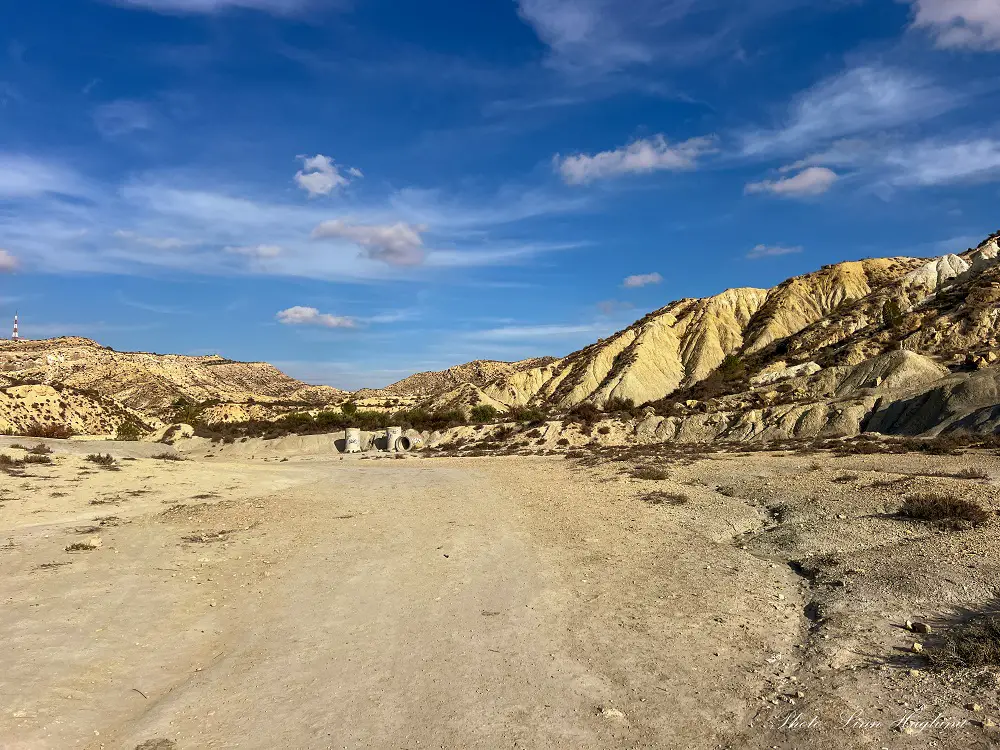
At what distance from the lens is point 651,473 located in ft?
77.2

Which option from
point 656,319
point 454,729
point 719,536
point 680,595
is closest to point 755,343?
point 656,319

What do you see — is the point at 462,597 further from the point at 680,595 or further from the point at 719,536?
the point at 719,536

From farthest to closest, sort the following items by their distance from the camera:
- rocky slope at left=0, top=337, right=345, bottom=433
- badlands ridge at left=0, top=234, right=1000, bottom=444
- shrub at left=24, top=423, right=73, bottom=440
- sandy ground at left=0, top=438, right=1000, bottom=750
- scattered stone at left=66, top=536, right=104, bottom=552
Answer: rocky slope at left=0, top=337, right=345, bottom=433
shrub at left=24, top=423, right=73, bottom=440
badlands ridge at left=0, top=234, right=1000, bottom=444
scattered stone at left=66, top=536, right=104, bottom=552
sandy ground at left=0, top=438, right=1000, bottom=750

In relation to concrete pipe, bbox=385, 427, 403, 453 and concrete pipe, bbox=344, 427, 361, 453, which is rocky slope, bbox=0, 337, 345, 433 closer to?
concrete pipe, bbox=344, 427, 361, 453

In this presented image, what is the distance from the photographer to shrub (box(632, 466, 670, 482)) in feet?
75.0

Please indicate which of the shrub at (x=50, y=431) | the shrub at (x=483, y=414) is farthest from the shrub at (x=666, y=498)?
the shrub at (x=50, y=431)

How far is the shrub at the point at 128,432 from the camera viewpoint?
58.0m

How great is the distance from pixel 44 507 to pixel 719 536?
747 inches

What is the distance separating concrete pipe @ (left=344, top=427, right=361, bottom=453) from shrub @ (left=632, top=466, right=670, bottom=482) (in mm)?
32239

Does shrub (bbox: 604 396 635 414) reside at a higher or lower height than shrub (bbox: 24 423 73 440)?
higher

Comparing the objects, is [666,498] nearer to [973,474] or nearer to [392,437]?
[973,474]

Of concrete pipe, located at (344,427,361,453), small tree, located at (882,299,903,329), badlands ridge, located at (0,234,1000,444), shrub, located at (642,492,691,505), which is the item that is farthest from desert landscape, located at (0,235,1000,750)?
small tree, located at (882,299,903,329)

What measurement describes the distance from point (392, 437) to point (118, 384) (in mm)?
70026

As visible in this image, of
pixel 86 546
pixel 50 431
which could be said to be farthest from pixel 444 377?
pixel 86 546
